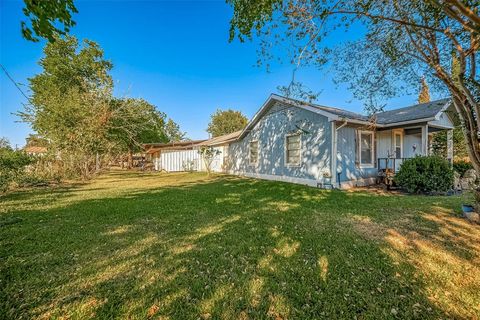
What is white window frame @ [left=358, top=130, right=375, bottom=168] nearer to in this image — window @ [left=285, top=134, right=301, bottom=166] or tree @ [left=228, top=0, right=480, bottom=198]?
window @ [left=285, top=134, right=301, bottom=166]

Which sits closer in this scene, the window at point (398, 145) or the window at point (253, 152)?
the window at point (398, 145)

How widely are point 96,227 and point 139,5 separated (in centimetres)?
929

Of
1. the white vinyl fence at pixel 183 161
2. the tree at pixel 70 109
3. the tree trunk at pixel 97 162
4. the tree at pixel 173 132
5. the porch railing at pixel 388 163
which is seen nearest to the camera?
the porch railing at pixel 388 163

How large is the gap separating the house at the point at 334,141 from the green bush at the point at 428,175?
1905mm

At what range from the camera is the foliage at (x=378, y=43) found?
400 cm

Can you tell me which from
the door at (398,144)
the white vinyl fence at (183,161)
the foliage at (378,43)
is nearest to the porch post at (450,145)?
the door at (398,144)

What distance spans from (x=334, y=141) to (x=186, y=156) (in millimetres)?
16432

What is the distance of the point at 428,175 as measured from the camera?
318 inches

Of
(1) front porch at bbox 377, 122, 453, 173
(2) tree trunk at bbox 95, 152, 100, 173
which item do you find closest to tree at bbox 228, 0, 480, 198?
(1) front porch at bbox 377, 122, 453, 173

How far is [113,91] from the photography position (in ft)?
48.4

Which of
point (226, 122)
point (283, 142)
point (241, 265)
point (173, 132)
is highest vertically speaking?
point (226, 122)

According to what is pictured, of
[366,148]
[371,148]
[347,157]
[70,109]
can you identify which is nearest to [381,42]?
[347,157]

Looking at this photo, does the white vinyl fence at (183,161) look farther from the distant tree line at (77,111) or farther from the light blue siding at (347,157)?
the light blue siding at (347,157)

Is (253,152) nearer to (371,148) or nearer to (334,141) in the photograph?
(334,141)
